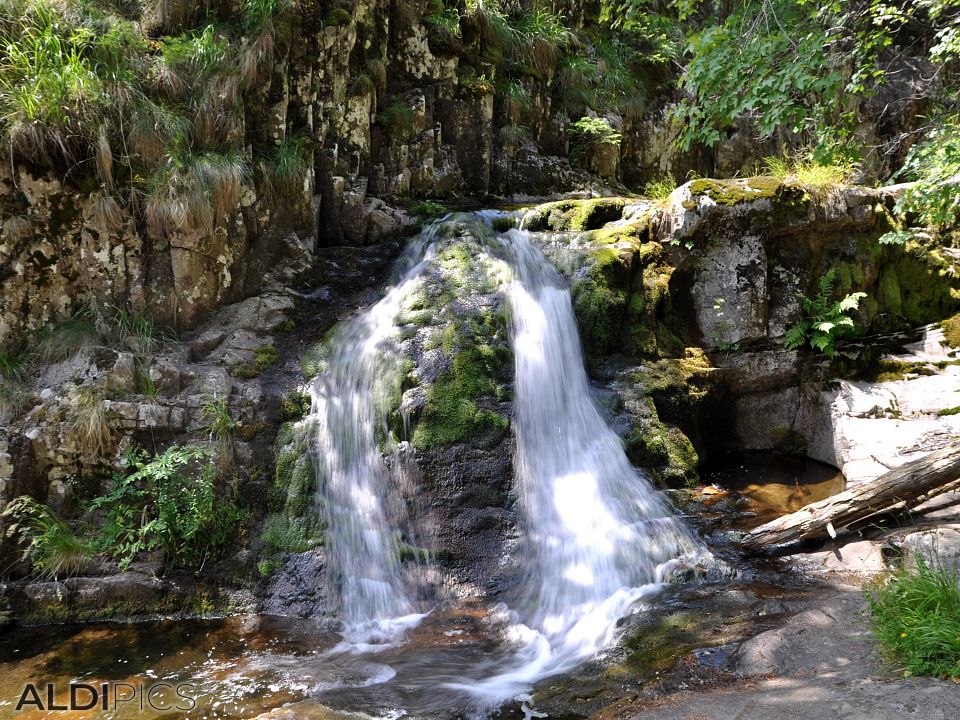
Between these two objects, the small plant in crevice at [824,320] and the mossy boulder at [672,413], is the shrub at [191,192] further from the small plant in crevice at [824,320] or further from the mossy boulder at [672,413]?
the small plant in crevice at [824,320]

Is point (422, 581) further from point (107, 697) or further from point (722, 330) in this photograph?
point (722, 330)

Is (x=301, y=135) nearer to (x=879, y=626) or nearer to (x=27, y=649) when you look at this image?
(x=27, y=649)

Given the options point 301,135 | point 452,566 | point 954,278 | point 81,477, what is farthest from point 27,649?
point 954,278

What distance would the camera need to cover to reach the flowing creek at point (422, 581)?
3977 millimetres

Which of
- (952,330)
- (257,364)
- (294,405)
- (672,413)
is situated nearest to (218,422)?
(294,405)

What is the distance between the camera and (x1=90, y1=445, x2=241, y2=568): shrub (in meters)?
5.16

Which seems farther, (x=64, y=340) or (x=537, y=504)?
(x=64, y=340)

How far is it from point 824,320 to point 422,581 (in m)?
5.70

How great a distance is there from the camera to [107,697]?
3867mm

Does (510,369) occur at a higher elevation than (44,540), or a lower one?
higher

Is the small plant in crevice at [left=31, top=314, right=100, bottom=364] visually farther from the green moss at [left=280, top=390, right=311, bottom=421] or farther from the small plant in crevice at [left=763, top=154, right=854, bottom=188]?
the small plant in crevice at [left=763, top=154, right=854, bottom=188]

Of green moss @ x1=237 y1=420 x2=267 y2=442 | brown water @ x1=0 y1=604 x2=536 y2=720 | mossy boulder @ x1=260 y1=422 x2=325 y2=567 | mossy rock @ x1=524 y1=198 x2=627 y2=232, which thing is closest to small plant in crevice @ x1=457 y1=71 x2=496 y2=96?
mossy rock @ x1=524 y1=198 x2=627 y2=232

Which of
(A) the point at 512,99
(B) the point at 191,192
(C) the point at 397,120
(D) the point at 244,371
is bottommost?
(D) the point at 244,371

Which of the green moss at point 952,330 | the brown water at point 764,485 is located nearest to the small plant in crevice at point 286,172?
the brown water at point 764,485
